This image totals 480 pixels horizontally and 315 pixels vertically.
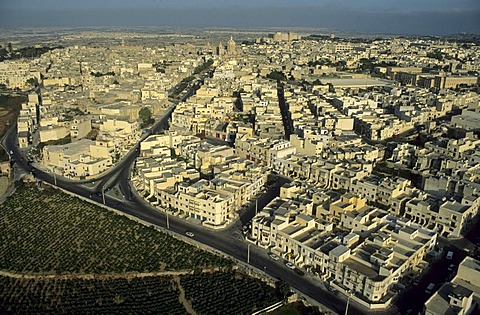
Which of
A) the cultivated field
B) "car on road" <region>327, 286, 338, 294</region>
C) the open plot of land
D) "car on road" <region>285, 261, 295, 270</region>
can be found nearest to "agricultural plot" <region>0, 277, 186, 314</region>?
the cultivated field

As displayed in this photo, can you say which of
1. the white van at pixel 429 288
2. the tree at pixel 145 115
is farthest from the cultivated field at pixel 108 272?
the tree at pixel 145 115

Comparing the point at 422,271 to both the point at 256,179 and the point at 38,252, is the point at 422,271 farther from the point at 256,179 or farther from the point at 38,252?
the point at 38,252

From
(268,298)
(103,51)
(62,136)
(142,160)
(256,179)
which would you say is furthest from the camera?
(103,51)

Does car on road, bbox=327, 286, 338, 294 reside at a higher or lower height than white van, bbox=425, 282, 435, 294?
lower

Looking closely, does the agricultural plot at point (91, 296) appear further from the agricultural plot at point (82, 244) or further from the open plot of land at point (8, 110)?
the open plot of land at point (8, 110)

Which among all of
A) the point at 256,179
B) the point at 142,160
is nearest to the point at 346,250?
the point at 256,179

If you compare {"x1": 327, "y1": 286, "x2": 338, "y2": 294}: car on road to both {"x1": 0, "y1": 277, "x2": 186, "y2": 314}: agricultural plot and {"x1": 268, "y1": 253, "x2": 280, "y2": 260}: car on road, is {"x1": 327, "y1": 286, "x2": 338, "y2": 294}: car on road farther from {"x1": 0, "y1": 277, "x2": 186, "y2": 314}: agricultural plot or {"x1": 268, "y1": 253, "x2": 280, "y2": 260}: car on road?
{"x1": 0, "y1": 277, "x2": 186, "y2": 314}: agricultural plot
